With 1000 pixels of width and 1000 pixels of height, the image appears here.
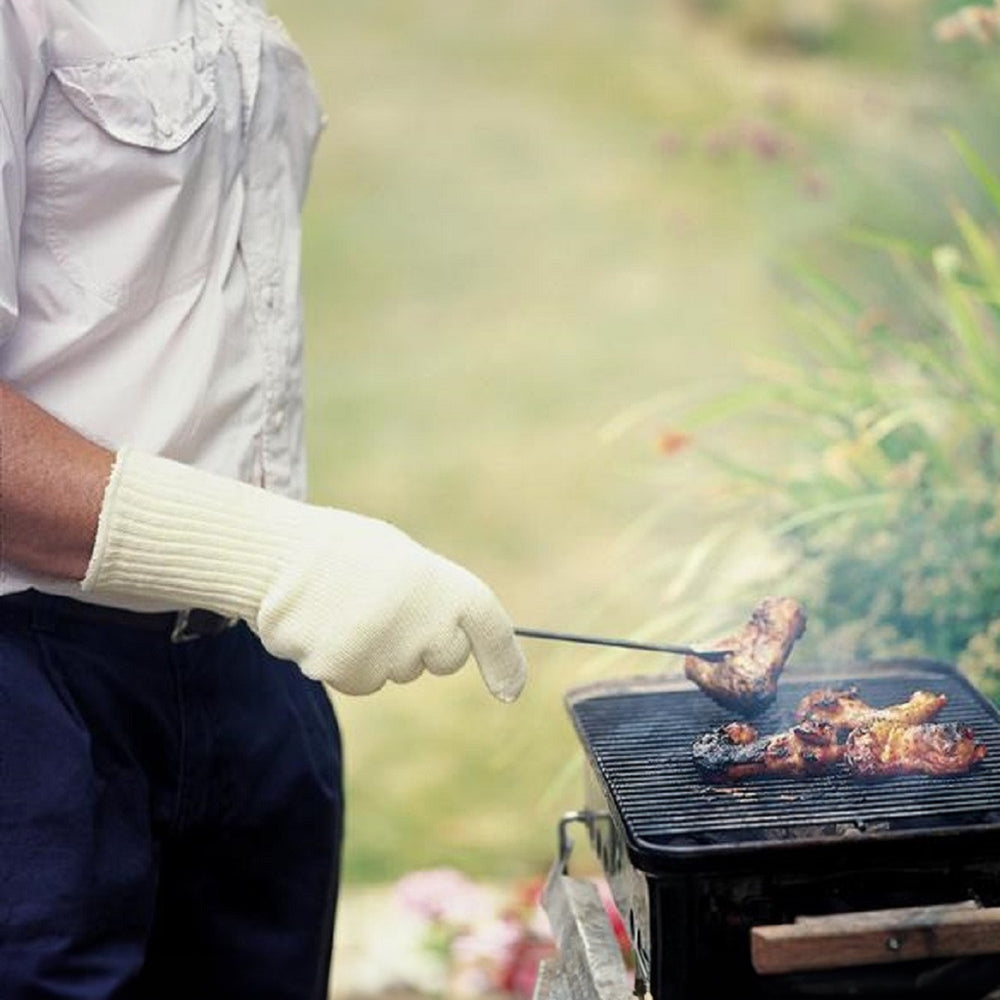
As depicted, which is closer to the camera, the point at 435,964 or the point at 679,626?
the point at 679,626

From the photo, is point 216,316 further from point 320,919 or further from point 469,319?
point 469,319

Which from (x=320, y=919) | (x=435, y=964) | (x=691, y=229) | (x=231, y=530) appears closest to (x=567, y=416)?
(x=691, y=229)

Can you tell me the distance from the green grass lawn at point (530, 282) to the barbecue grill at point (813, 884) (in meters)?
2.17

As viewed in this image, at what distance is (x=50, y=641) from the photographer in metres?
2.15

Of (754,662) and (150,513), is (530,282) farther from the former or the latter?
(150,513)

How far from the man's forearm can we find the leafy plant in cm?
158

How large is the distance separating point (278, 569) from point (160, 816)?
0.44m

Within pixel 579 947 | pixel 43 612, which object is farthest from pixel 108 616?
pixel 579 947

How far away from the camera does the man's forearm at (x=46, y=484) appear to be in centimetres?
196

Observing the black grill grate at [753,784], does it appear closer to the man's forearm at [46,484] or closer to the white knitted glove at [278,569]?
the white knitted glove at [278,569]

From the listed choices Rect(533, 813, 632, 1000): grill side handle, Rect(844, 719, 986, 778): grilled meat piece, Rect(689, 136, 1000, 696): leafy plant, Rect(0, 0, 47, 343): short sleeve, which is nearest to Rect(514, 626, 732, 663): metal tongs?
Rect(844, 719, 986, 778): grilled meat piece

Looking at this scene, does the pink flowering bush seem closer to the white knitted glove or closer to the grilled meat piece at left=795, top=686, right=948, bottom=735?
the grilled meat piece at left=795, top=686, right=948, bottom=735

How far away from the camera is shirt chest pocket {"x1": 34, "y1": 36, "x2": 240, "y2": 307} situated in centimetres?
205

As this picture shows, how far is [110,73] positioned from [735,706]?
1091mm
